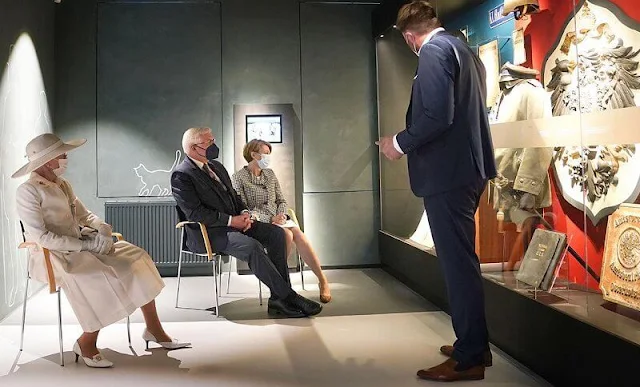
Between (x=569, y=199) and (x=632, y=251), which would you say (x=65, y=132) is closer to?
(x=569, y=199)

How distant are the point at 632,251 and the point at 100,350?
287 centimetres

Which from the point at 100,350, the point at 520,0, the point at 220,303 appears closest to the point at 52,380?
the point at 100,350

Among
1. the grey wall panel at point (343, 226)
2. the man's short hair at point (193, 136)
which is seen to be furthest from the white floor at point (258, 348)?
the grey wall panel at point (343, 226)

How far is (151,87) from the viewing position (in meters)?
6.85

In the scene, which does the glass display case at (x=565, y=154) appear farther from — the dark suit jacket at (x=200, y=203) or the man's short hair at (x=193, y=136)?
the man's short hair at (x=193, y=136)

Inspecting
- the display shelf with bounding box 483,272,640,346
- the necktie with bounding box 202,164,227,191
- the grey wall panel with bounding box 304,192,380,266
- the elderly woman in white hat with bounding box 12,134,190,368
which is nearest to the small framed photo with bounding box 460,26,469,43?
the display shelf with bounding box 483,272,640,346

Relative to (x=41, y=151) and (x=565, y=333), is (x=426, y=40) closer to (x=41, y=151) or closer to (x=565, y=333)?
(x=565, y=333)

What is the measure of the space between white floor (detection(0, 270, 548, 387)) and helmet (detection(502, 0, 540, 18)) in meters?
1.93

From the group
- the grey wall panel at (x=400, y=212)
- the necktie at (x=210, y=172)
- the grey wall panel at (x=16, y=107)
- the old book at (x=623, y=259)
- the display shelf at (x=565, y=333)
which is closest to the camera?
the display shelf at (x=565, y=333)

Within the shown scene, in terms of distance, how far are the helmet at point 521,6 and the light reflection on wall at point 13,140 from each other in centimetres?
357

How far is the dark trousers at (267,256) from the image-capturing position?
14.9 ft

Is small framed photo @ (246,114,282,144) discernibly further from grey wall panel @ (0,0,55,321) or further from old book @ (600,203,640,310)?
old book @ (600,203,640,310)

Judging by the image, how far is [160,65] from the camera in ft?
22.5

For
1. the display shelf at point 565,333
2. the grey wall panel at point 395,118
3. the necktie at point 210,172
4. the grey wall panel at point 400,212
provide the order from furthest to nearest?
the grey wall panel at point 395,118, the grey wall panel at point 400,212, the necktie at point 210,172, the display shelf at point 565,333
